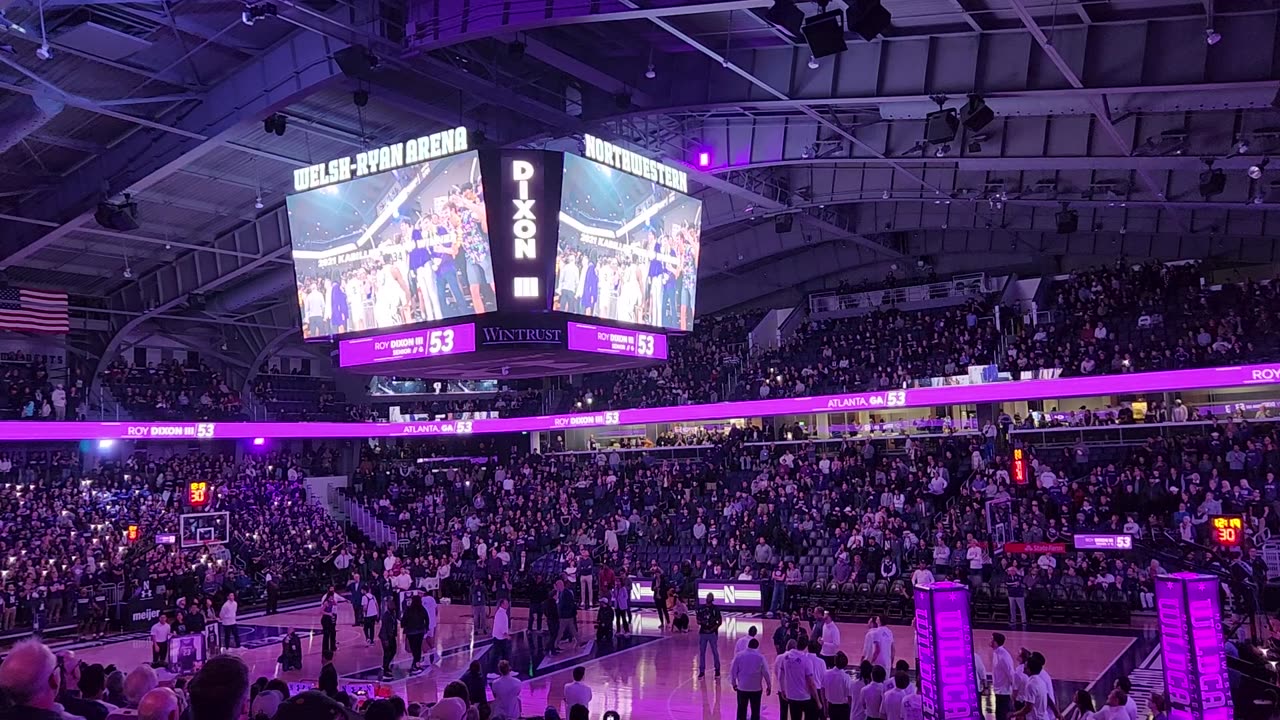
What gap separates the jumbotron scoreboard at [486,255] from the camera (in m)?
16.6

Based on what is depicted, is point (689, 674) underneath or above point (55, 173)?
underneath

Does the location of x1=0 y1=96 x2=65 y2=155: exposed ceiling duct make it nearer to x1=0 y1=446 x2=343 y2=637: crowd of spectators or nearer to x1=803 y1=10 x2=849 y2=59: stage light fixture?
x1=0 y1=446 x2=343 y2=637: crowd of spectators

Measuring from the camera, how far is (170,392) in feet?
125

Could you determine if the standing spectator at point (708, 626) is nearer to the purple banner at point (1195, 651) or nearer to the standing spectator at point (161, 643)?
the purple banner at point (1195, 651)

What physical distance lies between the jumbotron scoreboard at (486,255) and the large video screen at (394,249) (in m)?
0.03

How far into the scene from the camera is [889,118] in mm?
20109

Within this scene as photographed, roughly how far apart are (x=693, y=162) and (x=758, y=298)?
2147cm

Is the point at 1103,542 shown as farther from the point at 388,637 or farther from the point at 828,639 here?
the point at 388,637

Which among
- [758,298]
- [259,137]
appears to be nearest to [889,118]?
[259,137]

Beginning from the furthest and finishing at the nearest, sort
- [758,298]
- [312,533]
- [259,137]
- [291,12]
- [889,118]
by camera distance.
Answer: [758,298] → [312,533] → [259,137] → [889,118] → [291,12]

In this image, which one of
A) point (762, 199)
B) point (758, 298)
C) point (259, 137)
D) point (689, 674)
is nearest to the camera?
point (689, 674)

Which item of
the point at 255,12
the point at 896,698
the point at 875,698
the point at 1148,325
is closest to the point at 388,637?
the point at 875,698

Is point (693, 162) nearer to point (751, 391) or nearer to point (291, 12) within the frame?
point (291, 12)

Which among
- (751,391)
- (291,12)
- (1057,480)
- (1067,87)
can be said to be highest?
(291,12)
